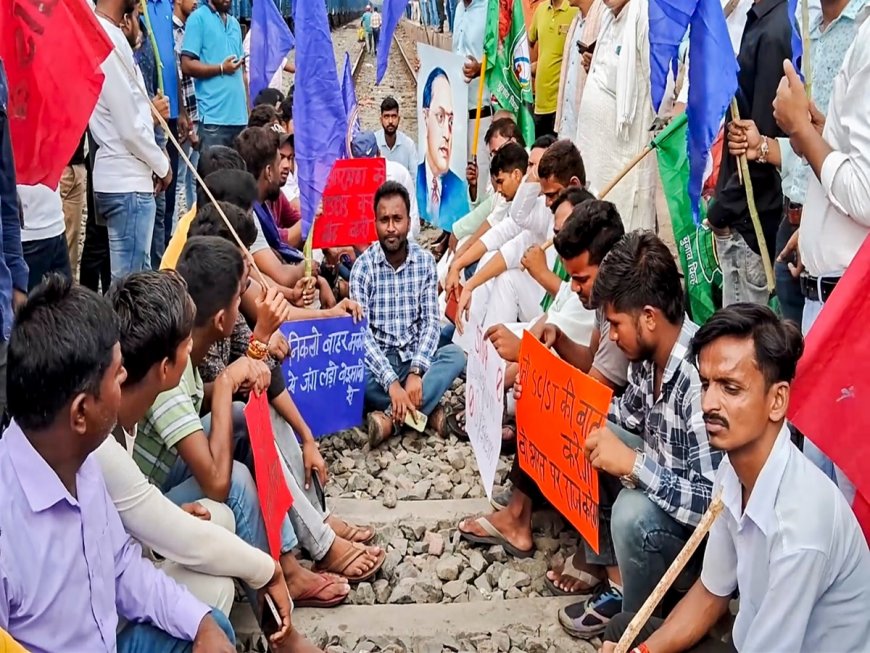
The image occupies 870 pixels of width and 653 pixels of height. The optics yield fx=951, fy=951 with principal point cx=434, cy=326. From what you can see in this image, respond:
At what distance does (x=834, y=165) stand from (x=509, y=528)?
6.06ft

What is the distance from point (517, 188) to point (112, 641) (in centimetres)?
376

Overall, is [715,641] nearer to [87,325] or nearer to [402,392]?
[87,325]

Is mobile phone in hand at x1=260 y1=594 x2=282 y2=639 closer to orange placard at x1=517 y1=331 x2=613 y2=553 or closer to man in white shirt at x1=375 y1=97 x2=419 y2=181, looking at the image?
orange placard at x1=517 y1=331 x2=613 y2=553

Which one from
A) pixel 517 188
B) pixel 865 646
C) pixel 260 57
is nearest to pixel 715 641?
pixel 865 646

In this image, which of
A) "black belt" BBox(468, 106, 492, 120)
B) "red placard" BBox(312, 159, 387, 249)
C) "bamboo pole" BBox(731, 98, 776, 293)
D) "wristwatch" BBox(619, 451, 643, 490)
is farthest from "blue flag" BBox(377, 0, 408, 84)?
"wristwatch" BBox(619, 451, 643, 490)

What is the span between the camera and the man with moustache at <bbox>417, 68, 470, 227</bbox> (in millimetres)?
7633

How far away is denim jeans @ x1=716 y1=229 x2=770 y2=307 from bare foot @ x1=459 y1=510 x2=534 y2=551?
1.29m

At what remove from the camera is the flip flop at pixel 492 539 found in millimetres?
3678

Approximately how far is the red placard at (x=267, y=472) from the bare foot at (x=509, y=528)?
35.5 inches

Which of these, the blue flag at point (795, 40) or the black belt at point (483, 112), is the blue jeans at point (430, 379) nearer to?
the blue flag at point (795, 40)

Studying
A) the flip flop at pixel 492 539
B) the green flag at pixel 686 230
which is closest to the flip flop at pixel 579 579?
the flip flop at pixel 492 539

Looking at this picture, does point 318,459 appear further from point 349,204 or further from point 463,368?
point 349,204

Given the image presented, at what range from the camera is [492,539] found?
12.3 ft

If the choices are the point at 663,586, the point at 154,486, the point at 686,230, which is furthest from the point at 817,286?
the point at 154,486
